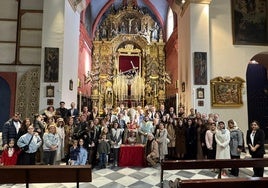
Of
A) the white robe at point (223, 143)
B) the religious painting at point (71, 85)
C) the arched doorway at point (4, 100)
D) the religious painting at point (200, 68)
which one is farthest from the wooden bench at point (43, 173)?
the arched doorway at point (4, 100)

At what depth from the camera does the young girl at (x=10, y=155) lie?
17.5 feet

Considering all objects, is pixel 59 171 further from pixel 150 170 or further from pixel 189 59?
pixel 189 59

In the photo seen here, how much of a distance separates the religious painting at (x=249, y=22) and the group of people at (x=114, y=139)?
202 inches

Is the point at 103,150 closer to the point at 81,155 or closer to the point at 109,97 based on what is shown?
the point at 81,155

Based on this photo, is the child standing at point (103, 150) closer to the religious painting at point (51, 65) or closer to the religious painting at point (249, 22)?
the religious painting at point (51, 65)

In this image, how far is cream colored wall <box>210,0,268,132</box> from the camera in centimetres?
999

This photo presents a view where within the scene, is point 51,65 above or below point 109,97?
above

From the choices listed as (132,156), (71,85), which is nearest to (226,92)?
(132,156)

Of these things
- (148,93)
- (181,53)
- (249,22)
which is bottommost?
(148,93)

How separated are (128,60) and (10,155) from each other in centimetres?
1243

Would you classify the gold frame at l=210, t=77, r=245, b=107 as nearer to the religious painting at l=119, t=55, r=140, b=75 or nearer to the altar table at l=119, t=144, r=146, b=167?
the altar table at l=119, t=144, r=146, b=167

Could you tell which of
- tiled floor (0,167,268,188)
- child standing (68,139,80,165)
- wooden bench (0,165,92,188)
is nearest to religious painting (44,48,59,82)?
child standing (68,139,80,165)

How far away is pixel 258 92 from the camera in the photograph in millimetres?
13898

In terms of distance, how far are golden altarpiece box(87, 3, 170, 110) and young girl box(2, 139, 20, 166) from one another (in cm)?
1004
